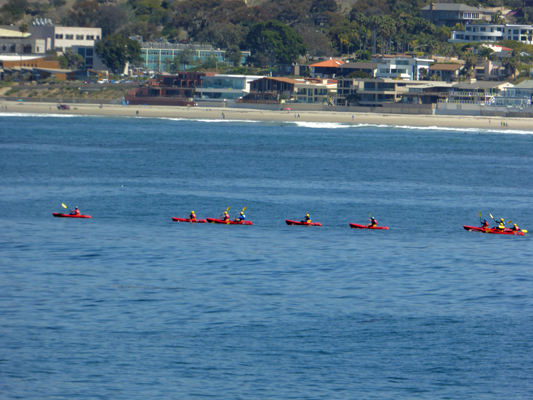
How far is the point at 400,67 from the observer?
5842 inches

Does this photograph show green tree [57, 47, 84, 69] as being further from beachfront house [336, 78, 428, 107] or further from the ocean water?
the ocean water

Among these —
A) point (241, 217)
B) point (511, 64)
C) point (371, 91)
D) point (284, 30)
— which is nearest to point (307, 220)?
point (241, 217)

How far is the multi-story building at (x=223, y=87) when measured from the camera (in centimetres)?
14188

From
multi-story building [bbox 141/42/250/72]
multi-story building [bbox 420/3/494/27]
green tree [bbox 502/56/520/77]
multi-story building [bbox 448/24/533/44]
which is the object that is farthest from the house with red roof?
multi-story building [bbox 420/3/494/27]

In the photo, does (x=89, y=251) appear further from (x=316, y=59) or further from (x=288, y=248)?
(x=316, y=59)

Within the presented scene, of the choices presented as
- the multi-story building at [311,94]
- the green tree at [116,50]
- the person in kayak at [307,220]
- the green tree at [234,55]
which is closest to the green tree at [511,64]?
the multi-story building at [311,94]

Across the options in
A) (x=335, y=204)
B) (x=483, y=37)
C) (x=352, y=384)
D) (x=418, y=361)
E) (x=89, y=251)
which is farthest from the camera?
(x=483, y=37)

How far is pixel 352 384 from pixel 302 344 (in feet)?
11.8

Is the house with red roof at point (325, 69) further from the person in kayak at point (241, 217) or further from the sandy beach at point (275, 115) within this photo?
the person in kayak at point (241, 217)

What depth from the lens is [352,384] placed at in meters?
24.5

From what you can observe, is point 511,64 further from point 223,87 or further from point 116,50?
point 116,50

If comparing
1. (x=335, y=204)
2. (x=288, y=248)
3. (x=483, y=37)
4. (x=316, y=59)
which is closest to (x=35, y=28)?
(x=316, y=59)

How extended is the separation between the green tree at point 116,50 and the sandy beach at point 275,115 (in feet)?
71.6

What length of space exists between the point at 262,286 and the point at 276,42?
417 ft
